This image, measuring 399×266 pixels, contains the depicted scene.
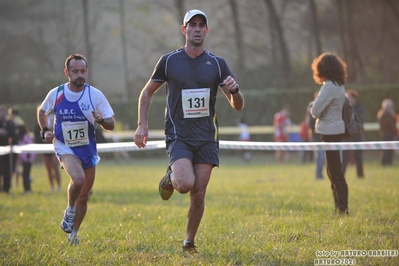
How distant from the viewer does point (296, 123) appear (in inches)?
1278

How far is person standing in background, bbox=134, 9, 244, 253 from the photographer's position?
6.56 m

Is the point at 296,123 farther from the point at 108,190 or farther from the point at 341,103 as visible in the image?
the point at 341,103

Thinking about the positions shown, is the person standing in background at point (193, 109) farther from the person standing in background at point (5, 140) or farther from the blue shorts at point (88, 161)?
the person standing in background at point (5, 140)

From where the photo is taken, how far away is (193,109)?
6582mm

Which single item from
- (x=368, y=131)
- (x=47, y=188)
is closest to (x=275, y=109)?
(x=368, y=131)

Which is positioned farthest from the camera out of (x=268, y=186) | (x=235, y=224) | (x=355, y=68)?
(x=355, y=68)

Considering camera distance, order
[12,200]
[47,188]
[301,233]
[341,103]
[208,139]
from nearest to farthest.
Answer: [208,139]
[301,233]
[341,103]
[12,200]
[47,188]

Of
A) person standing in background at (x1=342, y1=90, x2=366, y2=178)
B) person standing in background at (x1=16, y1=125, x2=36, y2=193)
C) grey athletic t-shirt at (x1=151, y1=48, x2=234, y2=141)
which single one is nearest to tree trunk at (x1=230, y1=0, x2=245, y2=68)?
person standing in background at (x1=342, y1=90, x2=366, y2=178)

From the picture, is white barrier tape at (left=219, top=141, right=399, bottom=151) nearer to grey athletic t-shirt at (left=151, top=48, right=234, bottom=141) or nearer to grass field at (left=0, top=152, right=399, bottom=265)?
grass field at (left=0, top=152, right=399, bottom=265)

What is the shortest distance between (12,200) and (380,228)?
9.15 m

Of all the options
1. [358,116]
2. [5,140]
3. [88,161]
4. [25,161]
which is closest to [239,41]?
[358,116]

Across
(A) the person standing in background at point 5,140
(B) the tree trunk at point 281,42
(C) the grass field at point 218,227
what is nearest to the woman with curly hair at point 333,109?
(C) the grass field at point 218,227

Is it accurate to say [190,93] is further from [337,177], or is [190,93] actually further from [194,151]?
[337,177]

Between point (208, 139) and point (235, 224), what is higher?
point (208, 139)
